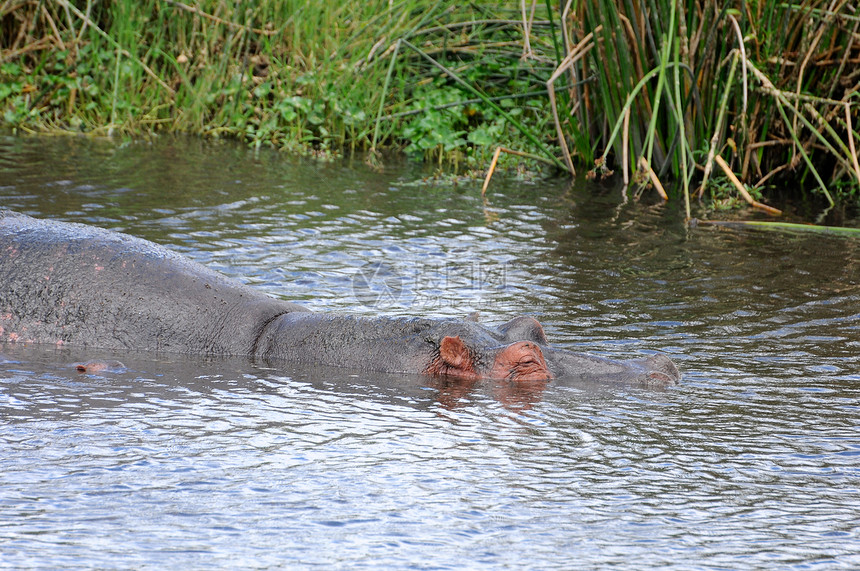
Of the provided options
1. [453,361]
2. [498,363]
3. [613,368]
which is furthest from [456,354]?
[613,368]

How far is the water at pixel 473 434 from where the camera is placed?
339 centimetres

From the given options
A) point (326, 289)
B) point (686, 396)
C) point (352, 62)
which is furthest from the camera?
point (352, 62)

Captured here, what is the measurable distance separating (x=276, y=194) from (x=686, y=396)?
18.6 feet

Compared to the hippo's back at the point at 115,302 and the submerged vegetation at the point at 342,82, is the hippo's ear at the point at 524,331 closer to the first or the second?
the hippo's back at the point at 115,302

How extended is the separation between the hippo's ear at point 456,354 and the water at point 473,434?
13cm

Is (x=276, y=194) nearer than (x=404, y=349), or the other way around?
(x=404, y=349)

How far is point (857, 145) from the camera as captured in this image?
9.89 m

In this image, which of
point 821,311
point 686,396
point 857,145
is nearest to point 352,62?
point 857,145

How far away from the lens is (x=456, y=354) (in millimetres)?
5160

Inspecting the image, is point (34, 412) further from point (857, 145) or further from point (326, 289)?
point (857, 145)

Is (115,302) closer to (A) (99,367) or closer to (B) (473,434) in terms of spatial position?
(A) (99,367)

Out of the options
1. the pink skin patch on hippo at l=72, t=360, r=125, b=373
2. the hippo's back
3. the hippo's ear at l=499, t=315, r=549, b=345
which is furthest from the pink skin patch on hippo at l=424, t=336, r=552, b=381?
the pink skin patch on hippo at l=72, t=360, r=125, b=373

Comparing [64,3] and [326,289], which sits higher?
[64,3]

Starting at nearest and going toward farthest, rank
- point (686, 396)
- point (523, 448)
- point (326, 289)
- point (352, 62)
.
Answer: point (523, 448)
point (686, 396)
point (326, 289)
point (352, 62)
